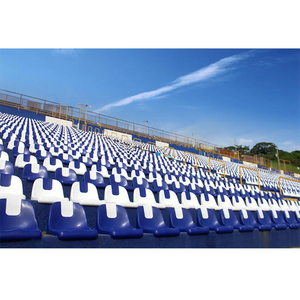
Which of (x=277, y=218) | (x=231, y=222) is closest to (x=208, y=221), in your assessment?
(x=231, y=222)

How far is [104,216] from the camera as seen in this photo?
2.22 m

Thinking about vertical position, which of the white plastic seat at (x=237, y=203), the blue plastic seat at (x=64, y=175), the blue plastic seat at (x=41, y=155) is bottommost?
the white plastic seat at (x=237, y=203)

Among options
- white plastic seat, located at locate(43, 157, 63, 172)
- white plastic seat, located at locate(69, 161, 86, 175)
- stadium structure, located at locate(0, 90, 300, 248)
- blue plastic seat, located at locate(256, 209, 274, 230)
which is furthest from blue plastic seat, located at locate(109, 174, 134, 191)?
blue plastic seat, located at locate(256, 209, 274, 230)

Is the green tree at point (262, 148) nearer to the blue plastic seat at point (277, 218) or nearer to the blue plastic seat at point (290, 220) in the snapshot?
the blue plastic seat at point (290, 220)

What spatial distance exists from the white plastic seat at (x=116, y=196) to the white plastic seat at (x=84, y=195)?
15 cm

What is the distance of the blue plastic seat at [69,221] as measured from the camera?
1.77 metres

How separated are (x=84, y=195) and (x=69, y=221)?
0.77 meters

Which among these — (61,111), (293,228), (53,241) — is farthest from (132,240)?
(61,111)

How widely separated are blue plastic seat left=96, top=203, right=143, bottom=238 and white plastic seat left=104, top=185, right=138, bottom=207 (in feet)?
1.74

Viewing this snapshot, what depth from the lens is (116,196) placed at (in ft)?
9.68

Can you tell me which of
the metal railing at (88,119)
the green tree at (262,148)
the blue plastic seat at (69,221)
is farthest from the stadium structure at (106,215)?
the green tree at (262,148)

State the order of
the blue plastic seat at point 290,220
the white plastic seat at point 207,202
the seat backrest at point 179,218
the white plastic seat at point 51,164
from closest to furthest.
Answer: the seat backrest at point 179,218
the white plastic seat at point 51,164
the white plastic seat at point 207,202
the blue plastic seat at point 290,220

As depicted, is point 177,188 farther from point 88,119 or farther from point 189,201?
point 88,119
